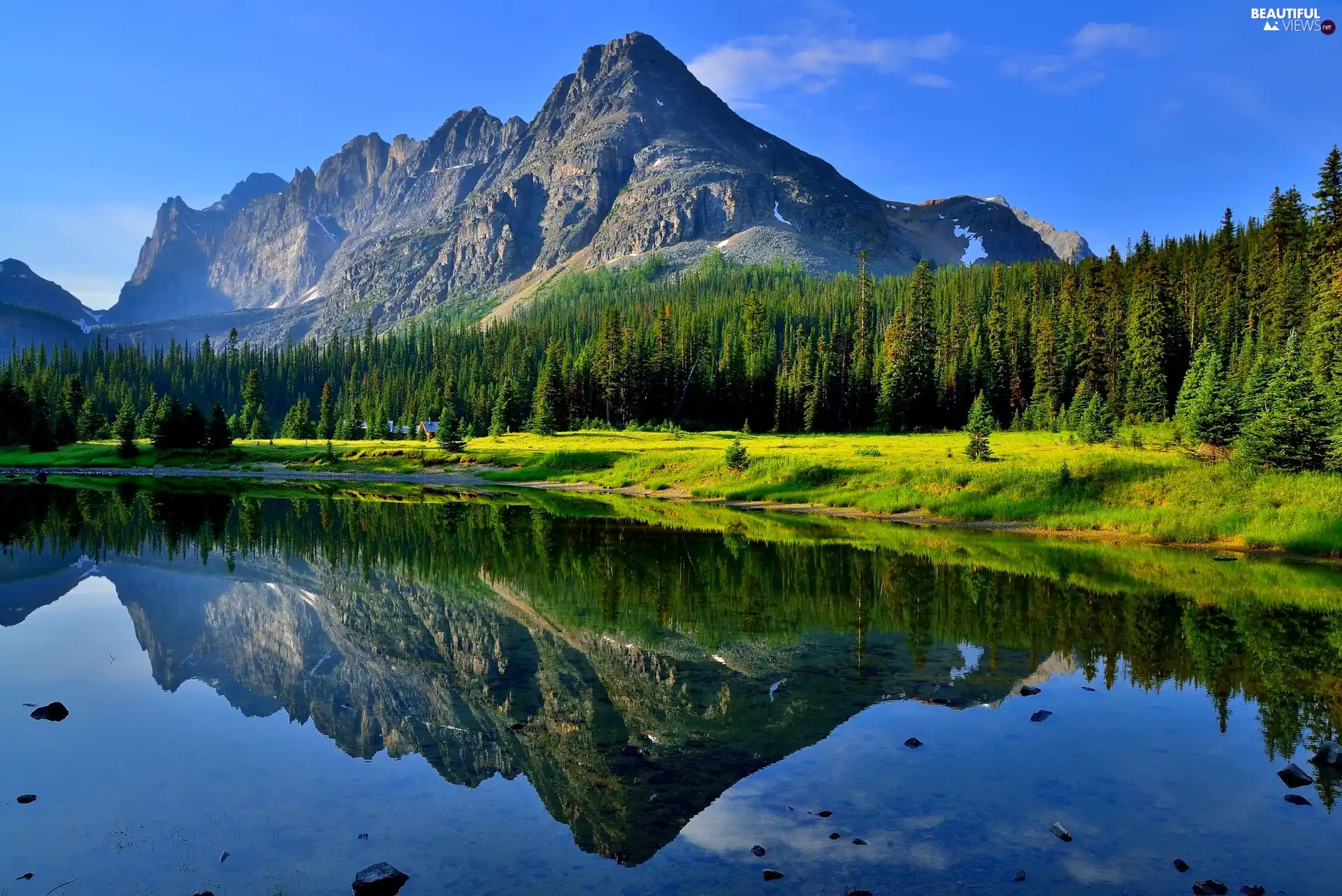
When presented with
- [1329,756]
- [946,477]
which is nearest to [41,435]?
[946,477]

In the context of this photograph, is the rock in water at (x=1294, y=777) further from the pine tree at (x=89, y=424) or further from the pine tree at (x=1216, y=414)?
the pine tree at (x=89, y=424)

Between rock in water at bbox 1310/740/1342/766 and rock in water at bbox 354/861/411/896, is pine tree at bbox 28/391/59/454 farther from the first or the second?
rock in water at bbox 1310/740/1342/766

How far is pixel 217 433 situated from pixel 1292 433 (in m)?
104

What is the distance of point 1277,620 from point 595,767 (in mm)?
20071

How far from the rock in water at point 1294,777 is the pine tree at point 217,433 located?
105789mm

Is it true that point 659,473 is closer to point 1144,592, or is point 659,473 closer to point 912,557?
point 912,557

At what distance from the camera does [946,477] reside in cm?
4731

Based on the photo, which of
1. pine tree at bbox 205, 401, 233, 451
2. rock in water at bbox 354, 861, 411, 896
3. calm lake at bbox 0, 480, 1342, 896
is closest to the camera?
rock in water at bbox 354, 861, 411, 896

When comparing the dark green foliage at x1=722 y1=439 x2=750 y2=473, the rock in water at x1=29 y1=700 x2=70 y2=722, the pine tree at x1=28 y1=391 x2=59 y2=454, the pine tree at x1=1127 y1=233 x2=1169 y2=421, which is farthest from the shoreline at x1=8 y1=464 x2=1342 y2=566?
the pine tree at x1=1127 y1=233 x2=1169 y2=421

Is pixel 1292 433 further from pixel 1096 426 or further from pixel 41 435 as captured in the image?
pixel 41 435

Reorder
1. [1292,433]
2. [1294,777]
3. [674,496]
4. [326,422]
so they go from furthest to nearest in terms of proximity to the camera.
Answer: [326,422] < [674,496] < [1292,433] < [1294,777]

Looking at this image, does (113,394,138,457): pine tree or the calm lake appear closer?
the calm lake

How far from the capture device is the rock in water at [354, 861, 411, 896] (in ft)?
26.0

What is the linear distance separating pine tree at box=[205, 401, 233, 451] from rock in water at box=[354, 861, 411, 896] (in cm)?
10167
